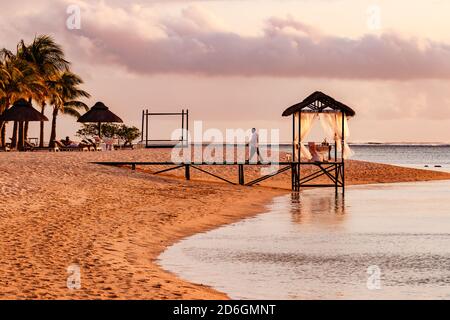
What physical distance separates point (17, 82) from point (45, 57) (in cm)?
706

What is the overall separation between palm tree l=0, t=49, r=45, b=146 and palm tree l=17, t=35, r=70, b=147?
8.32 feet

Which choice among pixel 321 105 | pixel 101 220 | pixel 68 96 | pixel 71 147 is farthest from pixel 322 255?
pixel 68 96

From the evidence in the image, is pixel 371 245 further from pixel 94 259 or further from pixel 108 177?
pixel 108 177

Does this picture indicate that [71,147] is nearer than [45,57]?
Yes

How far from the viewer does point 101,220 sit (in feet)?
64.0

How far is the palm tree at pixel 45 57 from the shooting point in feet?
192

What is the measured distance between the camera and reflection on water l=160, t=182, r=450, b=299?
463 inches

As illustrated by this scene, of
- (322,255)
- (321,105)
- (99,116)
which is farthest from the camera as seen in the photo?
(99,116)

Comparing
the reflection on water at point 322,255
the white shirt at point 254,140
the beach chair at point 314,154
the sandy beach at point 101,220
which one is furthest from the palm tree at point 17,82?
the reflection on water at point 322,255

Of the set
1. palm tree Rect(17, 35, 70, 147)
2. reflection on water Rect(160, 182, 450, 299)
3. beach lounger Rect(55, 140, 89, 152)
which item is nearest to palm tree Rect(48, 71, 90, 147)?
palm tree Rect(17, 35, 70, 147)

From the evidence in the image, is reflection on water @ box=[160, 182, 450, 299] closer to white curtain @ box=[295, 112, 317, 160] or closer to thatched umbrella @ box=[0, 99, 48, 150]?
white curtain @ box=[295, 112, 317, 160]

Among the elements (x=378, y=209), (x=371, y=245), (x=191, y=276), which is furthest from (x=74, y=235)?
(x=378, y=209)

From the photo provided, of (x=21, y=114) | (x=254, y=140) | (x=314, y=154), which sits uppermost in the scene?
(x=21, y=114)

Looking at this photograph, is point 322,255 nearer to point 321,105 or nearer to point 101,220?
point 101,220
